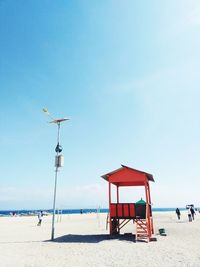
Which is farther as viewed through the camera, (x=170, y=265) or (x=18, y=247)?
(x=18, y=247)

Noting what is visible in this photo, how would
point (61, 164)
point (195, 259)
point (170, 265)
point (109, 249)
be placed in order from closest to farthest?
point (170, 265)
point (195, 259)
point (109, 249)
point (61, 164)

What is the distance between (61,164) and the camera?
60.6 feet

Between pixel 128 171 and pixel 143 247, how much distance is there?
634 centimetres

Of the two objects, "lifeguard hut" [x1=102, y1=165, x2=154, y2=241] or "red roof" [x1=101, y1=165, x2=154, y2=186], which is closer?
"lifeguard hut" [x1=102, y1=165, x2=154, y2=241]

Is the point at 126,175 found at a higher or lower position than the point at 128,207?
higher

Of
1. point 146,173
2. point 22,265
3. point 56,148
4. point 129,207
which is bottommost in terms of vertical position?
point 22,265

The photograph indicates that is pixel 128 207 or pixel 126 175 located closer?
pixel 128 207

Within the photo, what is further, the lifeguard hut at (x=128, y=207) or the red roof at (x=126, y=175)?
the red roof at (x=126, y=175)

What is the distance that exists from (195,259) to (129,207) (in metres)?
8.30

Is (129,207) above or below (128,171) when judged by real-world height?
below

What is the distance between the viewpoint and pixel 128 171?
19.3 meters

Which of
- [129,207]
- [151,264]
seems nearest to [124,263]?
[151,264]

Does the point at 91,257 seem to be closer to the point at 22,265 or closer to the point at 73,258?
the point at 73,258

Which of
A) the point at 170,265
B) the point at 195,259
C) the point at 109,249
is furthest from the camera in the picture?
the point at 109,249
